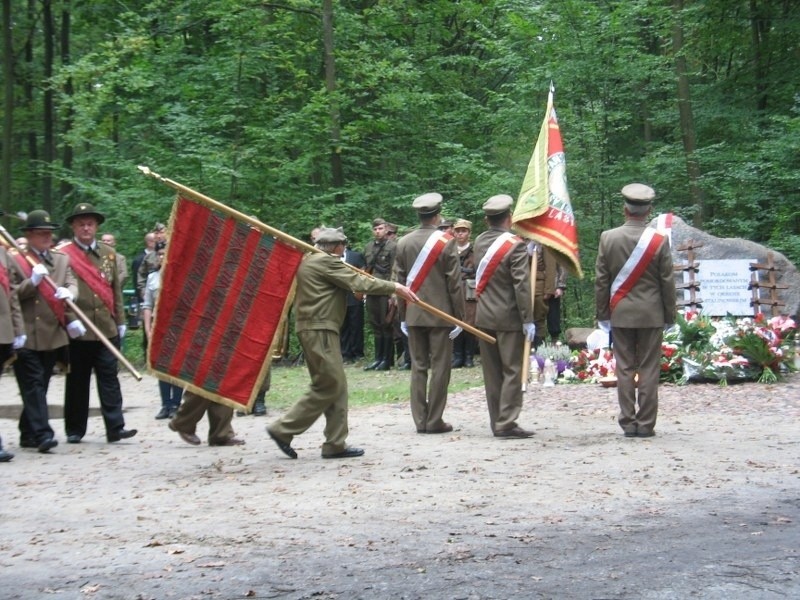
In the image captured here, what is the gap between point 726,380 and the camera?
586 inches

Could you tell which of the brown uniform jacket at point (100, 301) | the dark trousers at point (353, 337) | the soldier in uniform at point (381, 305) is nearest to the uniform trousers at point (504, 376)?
the brown uniform jacket at point (100, 301)

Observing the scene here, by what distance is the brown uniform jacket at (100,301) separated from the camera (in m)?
11.5

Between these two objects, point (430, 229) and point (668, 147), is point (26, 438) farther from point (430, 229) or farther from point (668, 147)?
point (668, 147)

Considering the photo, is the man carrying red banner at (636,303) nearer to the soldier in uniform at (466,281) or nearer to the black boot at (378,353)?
the soldier in uniform at (466,281)

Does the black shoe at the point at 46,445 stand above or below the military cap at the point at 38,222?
below

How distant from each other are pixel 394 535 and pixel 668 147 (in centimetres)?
1821

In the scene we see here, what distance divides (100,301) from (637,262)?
16.6ft

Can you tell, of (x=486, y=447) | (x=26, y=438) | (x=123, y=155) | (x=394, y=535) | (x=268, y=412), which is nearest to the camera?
(x=394, y=535)

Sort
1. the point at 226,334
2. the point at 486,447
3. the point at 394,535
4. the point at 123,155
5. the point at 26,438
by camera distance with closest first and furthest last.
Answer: the point at 394,535
the point at 226,334
the point at 486,447
the point at 26,438
the point at 123,155

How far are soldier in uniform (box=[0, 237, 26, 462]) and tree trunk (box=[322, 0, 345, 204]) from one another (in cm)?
1296

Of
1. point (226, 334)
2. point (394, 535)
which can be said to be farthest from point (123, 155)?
point (394, 535)

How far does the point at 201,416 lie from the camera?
10.8 metres

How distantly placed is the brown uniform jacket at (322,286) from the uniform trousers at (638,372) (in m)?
2.43

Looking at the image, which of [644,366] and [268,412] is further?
[268,412]
